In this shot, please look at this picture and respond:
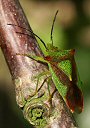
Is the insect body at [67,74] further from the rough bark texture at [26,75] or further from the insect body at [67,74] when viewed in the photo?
the rough bark texture at [26,75]

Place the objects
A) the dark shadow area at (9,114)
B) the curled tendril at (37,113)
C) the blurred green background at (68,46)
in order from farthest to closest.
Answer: the dark shadow area at (9,114) → the blurred green background at (68,46) → the curled tendril at (37,113)

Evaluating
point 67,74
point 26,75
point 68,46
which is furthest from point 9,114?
point 26,75

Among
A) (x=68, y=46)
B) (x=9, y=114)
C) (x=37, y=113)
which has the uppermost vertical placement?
(x=68, y=46)

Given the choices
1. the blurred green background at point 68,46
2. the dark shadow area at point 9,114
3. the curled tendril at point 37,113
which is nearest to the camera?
the curled tendril at point 37,113

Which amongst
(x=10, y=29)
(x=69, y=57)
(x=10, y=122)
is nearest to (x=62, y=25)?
(x=10, y=122)

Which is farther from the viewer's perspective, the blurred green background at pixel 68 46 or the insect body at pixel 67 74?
the blurred green background at pixel 68 46

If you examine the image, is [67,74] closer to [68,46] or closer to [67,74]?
[67,74]

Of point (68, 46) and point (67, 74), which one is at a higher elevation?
point (68, 46)

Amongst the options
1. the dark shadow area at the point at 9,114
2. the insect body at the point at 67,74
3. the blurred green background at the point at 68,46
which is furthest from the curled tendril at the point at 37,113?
the dark shadow area at the point at 9,114
